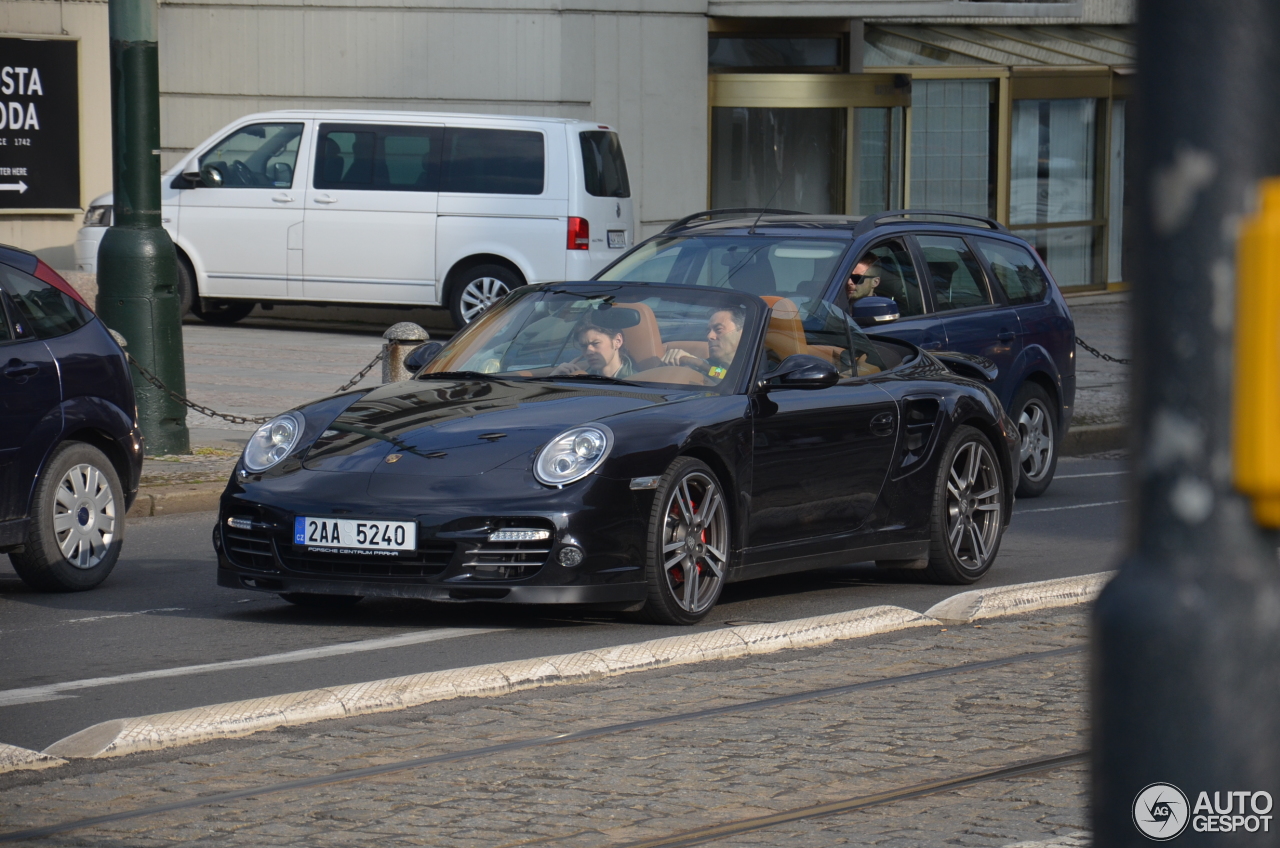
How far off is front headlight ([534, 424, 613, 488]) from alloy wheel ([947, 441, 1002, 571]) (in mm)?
2289

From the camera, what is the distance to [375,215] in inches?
779

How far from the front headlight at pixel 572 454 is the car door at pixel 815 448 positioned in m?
0.87

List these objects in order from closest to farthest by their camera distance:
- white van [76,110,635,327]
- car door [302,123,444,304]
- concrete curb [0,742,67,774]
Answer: concrete curb [0,742,67,774] → white van [76,110,635,327] → car door [302,123,444,304]

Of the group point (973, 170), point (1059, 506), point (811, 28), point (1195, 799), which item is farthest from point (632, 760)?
point (973, 170)

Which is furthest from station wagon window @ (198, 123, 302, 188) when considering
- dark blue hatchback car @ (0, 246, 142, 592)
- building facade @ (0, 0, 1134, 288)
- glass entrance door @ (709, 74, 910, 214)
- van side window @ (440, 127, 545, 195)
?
dark blue hatchback car @ (0, 246, 142, 592)

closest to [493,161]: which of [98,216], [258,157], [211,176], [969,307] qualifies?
[258,157]

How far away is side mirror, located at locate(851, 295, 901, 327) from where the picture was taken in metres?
11.3

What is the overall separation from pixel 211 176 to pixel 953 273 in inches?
388

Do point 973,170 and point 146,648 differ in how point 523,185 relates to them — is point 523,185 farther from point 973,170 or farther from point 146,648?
point 146,648

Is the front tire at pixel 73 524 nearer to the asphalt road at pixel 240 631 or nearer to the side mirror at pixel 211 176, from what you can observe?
the asphalt road at pixel 240 631

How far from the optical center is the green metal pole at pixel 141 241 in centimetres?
1224

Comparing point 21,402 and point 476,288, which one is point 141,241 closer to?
point 21,402

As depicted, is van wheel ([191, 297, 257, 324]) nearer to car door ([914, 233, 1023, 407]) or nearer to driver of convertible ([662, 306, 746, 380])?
car door ([914, 233, 1023, 407])

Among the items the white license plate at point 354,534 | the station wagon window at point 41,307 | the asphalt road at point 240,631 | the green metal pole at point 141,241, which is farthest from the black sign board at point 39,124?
the white license plate at point 354,534
